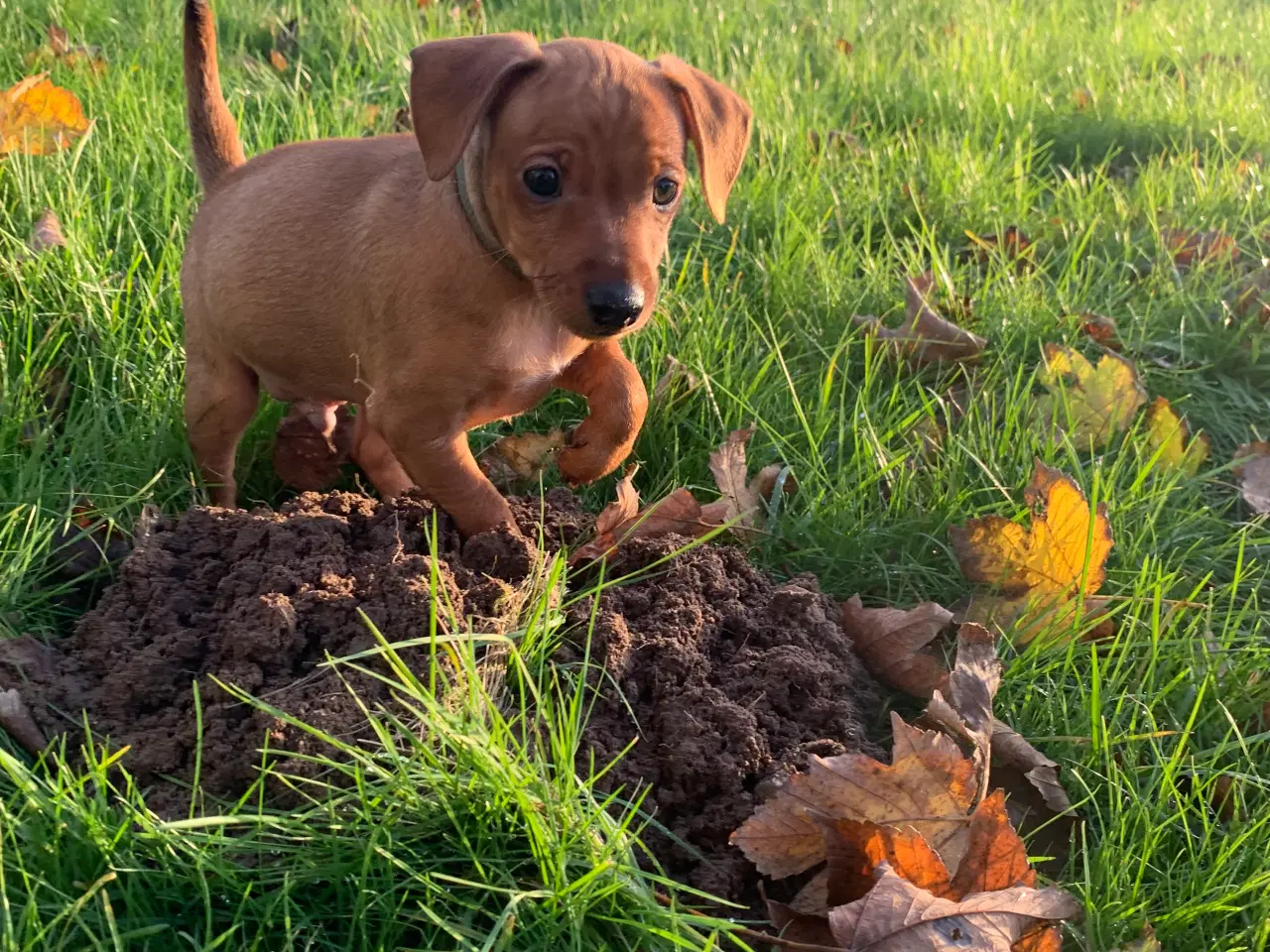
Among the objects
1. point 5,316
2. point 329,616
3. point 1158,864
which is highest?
point 5,316

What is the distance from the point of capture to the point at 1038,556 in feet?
7.87

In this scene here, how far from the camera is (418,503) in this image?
2443 mm

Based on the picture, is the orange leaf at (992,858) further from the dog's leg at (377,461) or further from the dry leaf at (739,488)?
the dog's leg at (377,461)

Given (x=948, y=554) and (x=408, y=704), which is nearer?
(x=408, y=704)

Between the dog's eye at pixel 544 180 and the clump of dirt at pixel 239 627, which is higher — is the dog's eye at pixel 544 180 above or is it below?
above

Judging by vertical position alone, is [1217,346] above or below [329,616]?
below

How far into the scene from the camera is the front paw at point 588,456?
251 centimetres

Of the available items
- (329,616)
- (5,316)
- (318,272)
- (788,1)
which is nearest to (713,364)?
(318,272)

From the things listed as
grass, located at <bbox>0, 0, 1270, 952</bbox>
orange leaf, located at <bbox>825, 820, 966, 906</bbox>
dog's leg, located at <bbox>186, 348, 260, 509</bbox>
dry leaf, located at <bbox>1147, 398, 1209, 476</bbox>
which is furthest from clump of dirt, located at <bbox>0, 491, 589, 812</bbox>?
dry leaf, located at <bbox>1147, 398, 1209, 476</bbox>

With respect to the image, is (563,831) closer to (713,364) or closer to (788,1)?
(713,364)

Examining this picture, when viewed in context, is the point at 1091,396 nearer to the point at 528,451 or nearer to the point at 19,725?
the point at 528,451

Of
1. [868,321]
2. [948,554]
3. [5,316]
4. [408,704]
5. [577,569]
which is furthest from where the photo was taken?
[868,321]

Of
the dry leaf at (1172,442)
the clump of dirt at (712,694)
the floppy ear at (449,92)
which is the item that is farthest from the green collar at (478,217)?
the dry leaf at (1172,442)

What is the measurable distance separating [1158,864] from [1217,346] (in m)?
2.08
